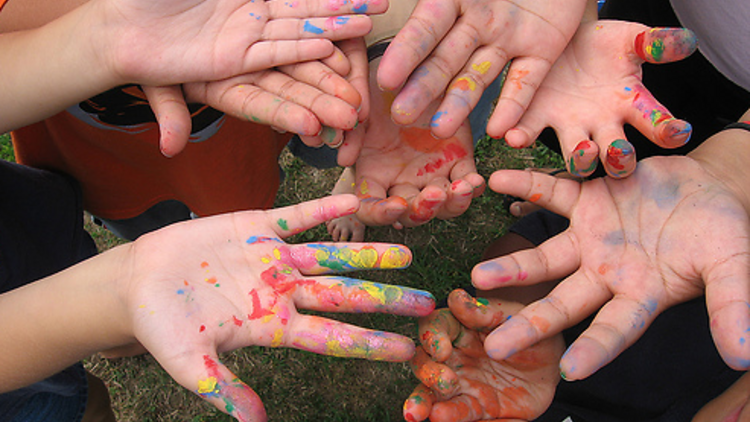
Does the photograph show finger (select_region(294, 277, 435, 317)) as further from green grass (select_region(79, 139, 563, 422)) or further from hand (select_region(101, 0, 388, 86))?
green grass (select_region(79, 139, 563, 422))

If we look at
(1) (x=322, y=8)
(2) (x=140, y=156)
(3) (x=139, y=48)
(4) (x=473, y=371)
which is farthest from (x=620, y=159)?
(2) (x=140, y=156)

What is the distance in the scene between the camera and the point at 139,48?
135 centimetres

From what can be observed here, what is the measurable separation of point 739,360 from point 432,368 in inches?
29.9

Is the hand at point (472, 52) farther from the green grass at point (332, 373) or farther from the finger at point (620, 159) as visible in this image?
the green grass at point (332, 373)

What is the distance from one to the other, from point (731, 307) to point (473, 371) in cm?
75

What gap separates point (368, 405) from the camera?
238 cm

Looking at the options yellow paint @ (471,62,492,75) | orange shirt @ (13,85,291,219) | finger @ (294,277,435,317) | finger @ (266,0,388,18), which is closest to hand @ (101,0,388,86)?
finger @ (266,0,388,18)

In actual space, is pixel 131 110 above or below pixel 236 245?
above

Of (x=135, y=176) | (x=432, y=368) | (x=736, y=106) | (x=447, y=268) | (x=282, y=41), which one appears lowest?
(x=447, y=268)

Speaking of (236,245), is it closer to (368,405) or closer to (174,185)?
(174,185)

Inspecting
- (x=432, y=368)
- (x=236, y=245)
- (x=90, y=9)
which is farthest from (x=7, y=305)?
(x=432, y=368)

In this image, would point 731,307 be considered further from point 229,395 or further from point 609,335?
point 229,395

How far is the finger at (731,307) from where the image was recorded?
41.2 inches

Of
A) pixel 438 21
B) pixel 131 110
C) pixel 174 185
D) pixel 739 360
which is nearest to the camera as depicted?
pixel 739 360
